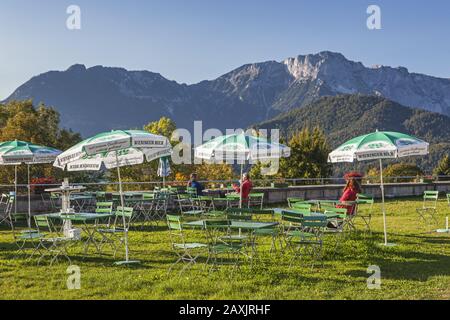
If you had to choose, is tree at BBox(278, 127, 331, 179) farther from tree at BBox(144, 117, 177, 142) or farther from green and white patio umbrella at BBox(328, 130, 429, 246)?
green and white patio umbrella at BBox(328, 130, 429, 246)

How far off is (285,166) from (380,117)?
95.7 metres

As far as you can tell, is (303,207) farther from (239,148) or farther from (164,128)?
(164,128)

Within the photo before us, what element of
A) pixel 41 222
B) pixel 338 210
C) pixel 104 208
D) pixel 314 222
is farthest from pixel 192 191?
pixel 314 222

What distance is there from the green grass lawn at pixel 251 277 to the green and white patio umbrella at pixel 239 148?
1.79m

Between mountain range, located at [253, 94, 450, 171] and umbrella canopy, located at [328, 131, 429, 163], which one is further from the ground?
mountain range, located at [253, 94, 450, 171]

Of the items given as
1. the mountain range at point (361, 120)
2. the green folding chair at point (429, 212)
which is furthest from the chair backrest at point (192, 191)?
the mountain range at point (361, 120)

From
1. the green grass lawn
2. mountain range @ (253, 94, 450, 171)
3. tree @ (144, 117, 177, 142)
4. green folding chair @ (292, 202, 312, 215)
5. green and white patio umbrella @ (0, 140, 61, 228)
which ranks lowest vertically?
the green grass lawn

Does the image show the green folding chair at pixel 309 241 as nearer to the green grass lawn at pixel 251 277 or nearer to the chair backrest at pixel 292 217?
the chair backrest at pixel 292 217

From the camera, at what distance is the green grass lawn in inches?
263

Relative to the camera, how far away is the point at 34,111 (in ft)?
146

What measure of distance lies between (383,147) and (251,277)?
443 centimetres

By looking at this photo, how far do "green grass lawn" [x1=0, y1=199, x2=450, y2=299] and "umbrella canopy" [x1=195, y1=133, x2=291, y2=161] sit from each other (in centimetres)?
179

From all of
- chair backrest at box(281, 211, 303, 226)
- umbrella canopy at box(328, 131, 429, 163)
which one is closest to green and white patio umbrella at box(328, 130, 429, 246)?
umbrella canopy at box(328, 131, 429, 163)
